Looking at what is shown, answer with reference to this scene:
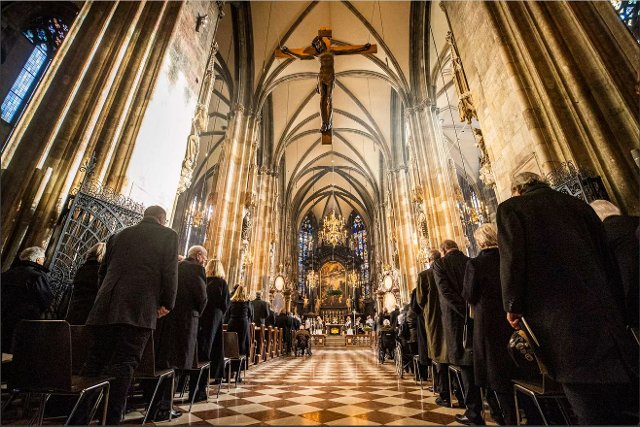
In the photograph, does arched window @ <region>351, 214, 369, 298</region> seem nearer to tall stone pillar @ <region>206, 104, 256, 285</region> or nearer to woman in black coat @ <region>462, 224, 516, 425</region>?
tall stone pillar @ <region>206, 104, 256, 285</region>

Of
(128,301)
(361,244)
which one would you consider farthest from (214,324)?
(361,244)

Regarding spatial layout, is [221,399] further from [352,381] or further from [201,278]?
[352,381]

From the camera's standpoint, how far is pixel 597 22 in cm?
388

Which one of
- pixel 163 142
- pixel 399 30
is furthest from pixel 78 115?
pixel 399 30

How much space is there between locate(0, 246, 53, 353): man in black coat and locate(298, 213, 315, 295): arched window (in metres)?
27.4

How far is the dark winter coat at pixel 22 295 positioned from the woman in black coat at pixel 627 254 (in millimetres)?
4311

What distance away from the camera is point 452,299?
2.62 m

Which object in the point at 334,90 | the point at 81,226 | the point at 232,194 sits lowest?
the point at 81,226

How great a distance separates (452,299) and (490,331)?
537 mm

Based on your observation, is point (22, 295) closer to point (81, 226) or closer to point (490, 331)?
point (81, 226)

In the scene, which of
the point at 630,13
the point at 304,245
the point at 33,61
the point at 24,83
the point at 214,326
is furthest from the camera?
the point at 304,245

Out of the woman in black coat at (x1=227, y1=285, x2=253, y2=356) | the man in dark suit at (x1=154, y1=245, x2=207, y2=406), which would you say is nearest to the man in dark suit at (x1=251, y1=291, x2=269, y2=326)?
the woman in black coat at (x1=227, y1=285, x2=253, y2=356)

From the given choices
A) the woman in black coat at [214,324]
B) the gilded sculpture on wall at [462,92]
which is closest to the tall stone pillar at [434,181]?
the gilded sculpture on wall at [462,92]

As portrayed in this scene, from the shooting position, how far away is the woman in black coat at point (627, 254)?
1.59 m
